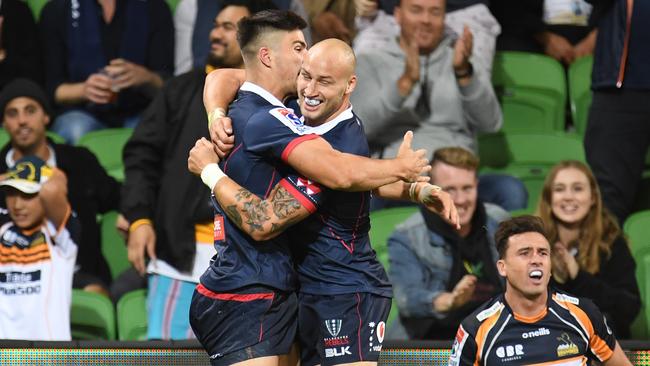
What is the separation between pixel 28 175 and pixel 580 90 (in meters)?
3.32

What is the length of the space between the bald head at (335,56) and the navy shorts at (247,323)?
76 centimetres

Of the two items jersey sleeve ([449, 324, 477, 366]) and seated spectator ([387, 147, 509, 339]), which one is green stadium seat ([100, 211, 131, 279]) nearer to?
seated spectator ([387, 147, 509, 339])

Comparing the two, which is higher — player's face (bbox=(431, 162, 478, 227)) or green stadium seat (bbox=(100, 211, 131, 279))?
player's face (bbox=(431, 162, 478, 227))

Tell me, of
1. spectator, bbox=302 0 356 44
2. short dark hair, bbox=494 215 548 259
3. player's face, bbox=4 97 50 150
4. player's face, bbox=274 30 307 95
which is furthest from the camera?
spectator, bbox=302 0 356 44

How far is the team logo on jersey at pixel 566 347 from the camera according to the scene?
4.90m

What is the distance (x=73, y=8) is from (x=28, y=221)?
1513mm

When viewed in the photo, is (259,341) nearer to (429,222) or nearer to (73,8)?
(429,222)

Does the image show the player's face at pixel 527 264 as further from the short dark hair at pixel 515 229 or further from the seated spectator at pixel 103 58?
the seated spectator at pixel 103 58

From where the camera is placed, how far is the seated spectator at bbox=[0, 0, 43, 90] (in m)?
7.14

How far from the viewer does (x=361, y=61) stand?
674cm

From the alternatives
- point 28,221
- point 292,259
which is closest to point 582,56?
point 28,221

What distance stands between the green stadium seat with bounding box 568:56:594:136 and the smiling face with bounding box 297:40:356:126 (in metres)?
3.70

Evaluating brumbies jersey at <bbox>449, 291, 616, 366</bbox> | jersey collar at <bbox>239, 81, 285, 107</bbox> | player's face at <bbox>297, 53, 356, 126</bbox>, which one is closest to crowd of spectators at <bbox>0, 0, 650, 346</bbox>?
brumbies jersey at <bbox>449, 291, 616, 366</bbox>

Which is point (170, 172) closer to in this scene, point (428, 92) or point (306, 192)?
point (428, 92)
